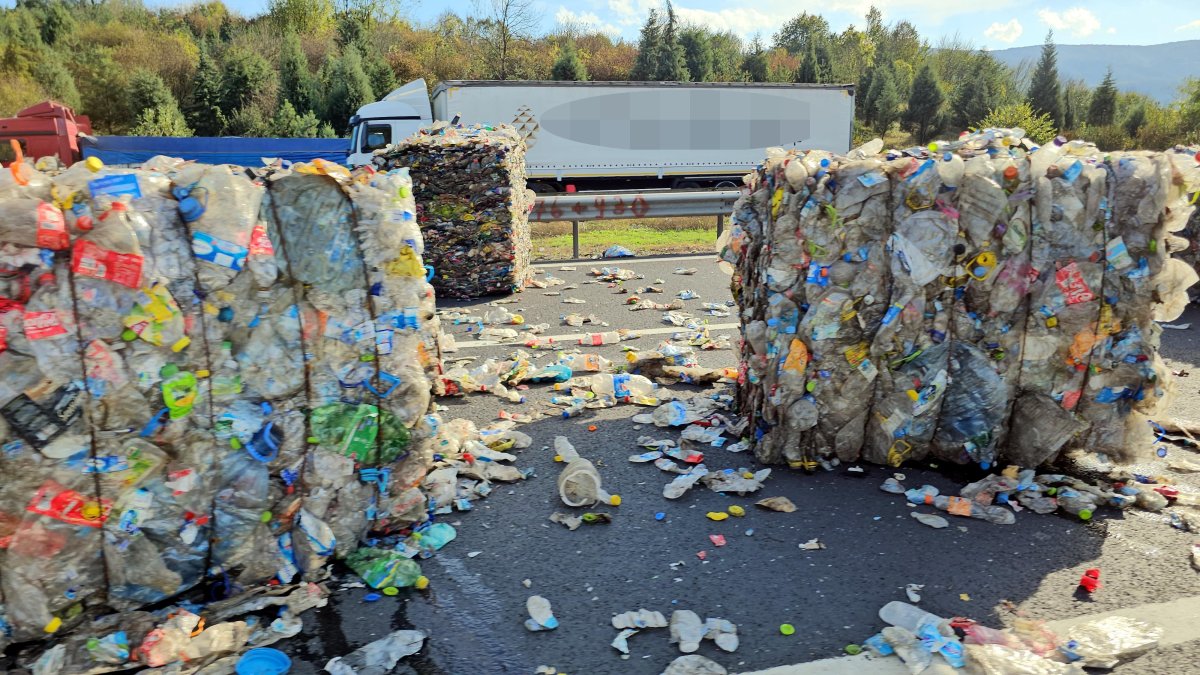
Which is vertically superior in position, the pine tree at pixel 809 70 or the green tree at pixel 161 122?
the pine tree at pixel 809 70

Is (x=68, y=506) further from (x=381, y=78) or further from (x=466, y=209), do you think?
(x=381, y=78)

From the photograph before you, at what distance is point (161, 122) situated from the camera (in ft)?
83.5

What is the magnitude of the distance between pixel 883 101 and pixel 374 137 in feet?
97.7

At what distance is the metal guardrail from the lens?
10945 millimetres

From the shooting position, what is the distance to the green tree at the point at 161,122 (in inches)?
983

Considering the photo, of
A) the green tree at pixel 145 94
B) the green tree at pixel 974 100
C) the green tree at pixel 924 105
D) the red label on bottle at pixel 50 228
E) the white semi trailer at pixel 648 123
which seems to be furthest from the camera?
the green tree at pixel 924 105

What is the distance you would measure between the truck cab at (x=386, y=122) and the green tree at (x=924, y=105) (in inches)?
1127

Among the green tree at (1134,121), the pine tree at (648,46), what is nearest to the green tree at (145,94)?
the pine tree at (648,46)

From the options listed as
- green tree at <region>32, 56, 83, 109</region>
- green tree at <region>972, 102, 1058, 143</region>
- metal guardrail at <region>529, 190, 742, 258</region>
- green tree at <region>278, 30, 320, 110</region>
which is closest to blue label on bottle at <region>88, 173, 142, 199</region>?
metal guardrail at <region>529, 190, 742, 258</region>

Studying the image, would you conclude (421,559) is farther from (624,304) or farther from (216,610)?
(624,304)

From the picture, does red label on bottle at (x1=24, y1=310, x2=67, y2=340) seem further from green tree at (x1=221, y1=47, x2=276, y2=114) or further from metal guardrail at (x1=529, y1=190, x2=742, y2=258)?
green tree at (x1=221, y1=47, x2=276, y2=114)

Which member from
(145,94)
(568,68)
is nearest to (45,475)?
(145,94)

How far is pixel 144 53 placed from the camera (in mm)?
33469

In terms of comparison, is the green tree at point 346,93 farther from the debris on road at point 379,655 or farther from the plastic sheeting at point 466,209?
the debris on road at point 379,655
